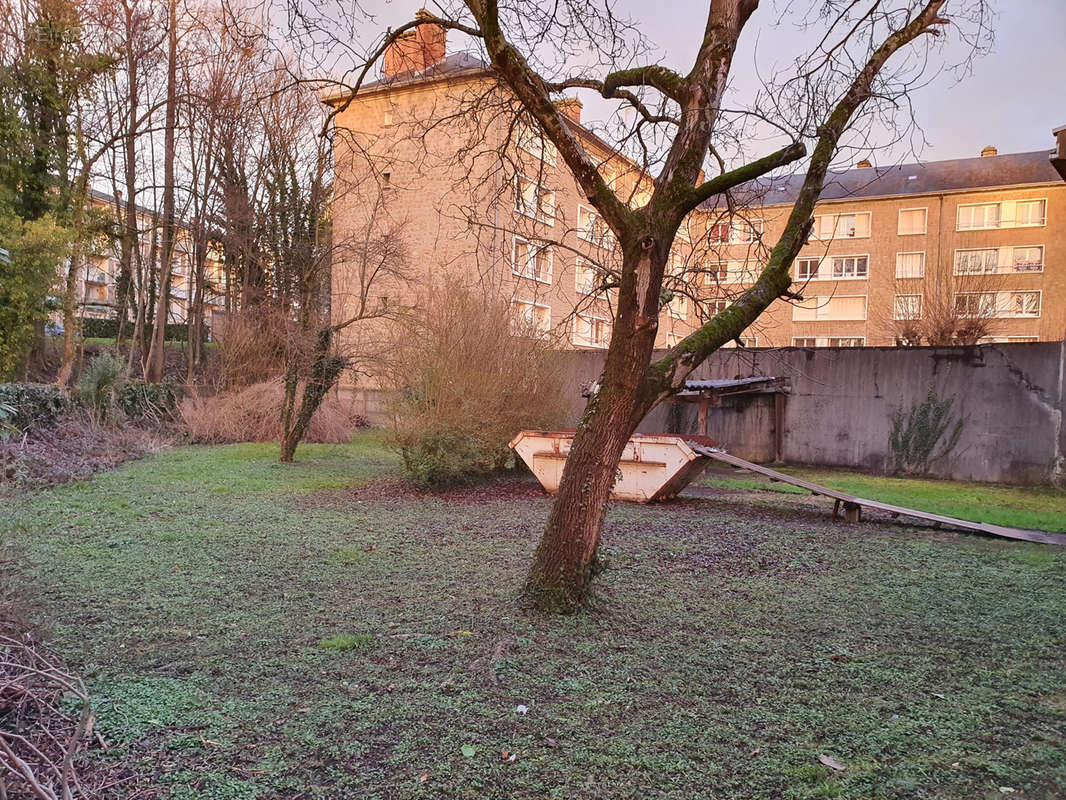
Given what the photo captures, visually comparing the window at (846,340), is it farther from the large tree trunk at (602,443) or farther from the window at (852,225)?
the large tree trunk at (602,443)

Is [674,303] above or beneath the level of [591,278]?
above

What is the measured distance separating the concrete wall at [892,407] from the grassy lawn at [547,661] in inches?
248

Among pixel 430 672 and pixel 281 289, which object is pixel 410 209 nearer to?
pixel 281 289

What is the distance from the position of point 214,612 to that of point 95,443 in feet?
32.7

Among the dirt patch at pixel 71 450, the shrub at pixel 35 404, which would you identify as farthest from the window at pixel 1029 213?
the shrub at pixel 35 404

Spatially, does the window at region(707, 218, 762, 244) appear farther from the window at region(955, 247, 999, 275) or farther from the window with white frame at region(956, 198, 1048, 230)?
the window with white frame at region(956, 198, 1048, 230)

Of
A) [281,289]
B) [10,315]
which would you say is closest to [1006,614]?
[10,315]

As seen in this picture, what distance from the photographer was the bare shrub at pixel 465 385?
997cm

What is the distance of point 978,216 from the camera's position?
3519 cm

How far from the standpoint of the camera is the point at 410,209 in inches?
974

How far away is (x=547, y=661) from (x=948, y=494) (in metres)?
9.85

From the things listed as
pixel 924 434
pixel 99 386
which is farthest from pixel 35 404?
pixel 924 434

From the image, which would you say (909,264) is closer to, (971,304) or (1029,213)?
(1029,213)

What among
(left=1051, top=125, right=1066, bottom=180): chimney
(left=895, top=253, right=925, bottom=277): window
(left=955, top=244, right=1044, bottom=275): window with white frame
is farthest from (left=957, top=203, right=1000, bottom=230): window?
(left=1051, top=125, right=1066, bottom=180): chimney
